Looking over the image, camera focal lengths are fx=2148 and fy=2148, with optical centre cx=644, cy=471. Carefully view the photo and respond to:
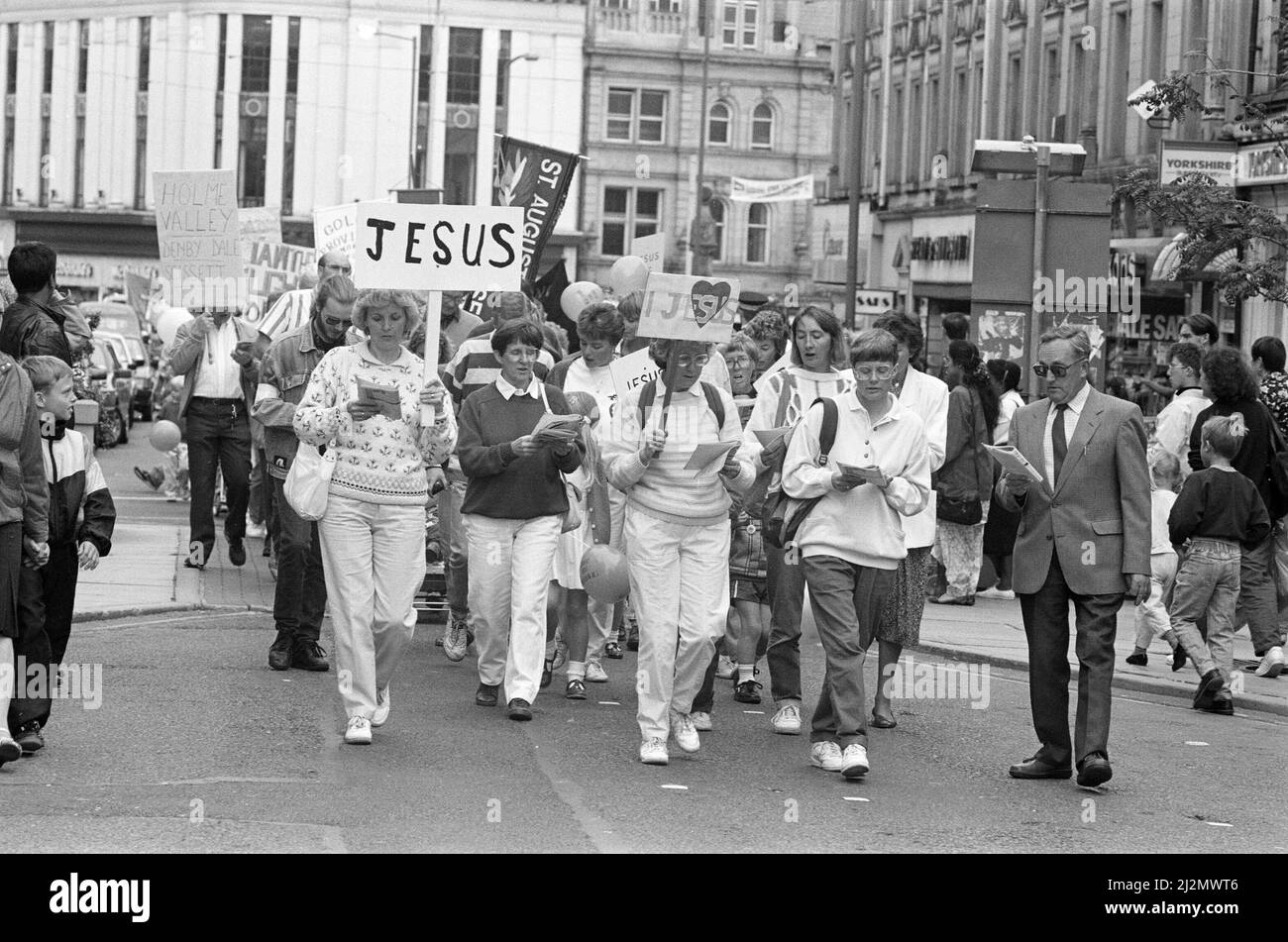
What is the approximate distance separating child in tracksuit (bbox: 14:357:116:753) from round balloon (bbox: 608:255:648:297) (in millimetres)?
6896

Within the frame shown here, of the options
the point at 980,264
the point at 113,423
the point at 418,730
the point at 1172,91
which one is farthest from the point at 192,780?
the point at 113,423

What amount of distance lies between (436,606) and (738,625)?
3.26 m

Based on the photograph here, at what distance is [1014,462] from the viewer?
29.5 ft

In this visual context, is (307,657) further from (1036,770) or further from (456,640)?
(1036,770)

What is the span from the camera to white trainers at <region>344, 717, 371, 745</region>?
29.9ft

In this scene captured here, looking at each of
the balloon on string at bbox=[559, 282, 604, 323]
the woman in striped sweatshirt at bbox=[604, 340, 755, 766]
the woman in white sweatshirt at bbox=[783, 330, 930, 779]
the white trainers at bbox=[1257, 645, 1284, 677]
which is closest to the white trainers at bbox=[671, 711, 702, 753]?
the woman in striped sweatshirt at bbox=[604, 340, 755, 766]

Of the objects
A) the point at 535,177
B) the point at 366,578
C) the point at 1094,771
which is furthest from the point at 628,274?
the point at 1094,771

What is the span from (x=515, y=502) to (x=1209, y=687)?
160 inches

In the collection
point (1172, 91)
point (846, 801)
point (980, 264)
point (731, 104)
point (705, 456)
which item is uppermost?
point (731, 104)

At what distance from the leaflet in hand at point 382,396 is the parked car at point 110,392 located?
66.4 ft

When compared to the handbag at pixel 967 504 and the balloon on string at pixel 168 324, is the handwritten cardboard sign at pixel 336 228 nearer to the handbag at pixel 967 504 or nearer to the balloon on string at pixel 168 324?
the balloon on string at pixel 168 324

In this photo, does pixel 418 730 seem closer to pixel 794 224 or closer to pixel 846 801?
pixel 846 801

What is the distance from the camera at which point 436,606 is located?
13820mm

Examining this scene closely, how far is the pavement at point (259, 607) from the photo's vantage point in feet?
41.3
